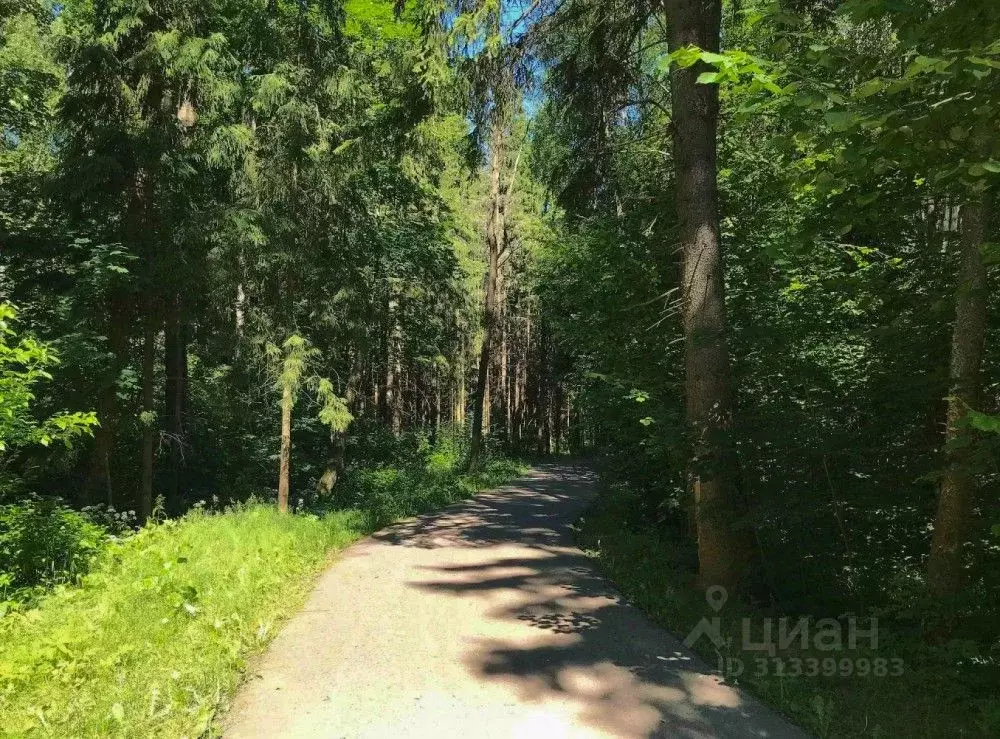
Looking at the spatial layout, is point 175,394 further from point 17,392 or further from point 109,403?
point 17,392

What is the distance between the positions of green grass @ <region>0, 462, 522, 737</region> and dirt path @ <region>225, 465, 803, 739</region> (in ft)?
0.93

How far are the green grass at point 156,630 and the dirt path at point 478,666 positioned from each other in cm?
28

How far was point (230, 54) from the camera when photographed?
14.4 m

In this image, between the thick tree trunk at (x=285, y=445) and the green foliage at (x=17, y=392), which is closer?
the green foliage at (x=17, y=392)

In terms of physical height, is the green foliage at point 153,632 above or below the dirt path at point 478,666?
above

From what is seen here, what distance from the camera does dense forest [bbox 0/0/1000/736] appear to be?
14.2 feet

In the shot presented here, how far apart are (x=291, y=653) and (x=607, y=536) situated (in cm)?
605

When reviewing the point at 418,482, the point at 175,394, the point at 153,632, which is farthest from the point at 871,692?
the point at 175,394

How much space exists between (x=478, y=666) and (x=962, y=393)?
3.97 m

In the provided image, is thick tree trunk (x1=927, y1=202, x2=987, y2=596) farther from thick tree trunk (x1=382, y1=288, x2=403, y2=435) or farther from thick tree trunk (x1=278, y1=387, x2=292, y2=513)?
thick tree trunk (x1=382, y1=288, x2=403, y2=435)

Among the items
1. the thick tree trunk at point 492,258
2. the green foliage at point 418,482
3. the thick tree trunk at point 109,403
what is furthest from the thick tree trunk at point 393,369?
the thick tree trunk at point 109,403

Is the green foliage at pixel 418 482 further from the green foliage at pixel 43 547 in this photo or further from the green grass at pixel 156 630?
the green foliage at pixel 43 547

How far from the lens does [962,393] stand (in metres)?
4.68

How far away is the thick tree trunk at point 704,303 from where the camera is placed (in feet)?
21.9
